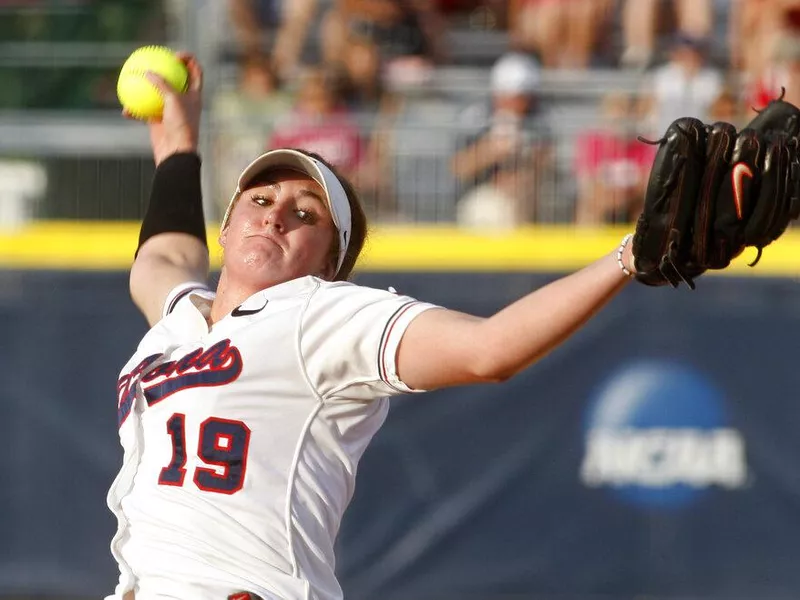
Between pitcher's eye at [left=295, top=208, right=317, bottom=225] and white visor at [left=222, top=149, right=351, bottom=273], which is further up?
white visor at [left=222, top=149, right=351, bottom=273]

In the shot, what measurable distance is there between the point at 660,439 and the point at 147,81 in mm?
4470

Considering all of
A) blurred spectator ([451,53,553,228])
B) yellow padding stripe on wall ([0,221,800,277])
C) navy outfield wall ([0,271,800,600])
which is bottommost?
navy outfield wall ([0,271,800,600])

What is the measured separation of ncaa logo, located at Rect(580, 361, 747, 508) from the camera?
7.54 metres

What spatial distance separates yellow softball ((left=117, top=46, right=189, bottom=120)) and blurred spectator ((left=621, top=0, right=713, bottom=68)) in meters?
5.05

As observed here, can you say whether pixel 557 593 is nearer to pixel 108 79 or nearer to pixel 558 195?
pixel 558 195

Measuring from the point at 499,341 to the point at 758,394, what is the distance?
18.1ft

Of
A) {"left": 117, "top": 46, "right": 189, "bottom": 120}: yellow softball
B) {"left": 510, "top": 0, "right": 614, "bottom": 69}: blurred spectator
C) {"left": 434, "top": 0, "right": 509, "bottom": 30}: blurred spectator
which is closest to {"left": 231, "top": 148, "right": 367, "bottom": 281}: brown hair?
{"left": 117, "top": 46, "right": 189, "bottom": 120}: yellow softball

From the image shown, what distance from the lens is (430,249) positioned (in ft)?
25.6

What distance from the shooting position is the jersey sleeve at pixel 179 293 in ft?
11.2

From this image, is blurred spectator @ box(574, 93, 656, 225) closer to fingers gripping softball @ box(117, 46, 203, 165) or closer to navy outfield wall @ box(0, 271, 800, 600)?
navy outfield wall @ box(0, 271, 800, 600)

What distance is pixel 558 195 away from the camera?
7.88 metres

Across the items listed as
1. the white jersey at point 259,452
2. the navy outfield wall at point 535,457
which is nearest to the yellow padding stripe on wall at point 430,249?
the navy outfield wall at point 535,457

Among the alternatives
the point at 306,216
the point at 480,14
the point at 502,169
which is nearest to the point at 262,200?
the point at 306,216

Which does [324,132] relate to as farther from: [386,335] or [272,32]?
[386,335]
